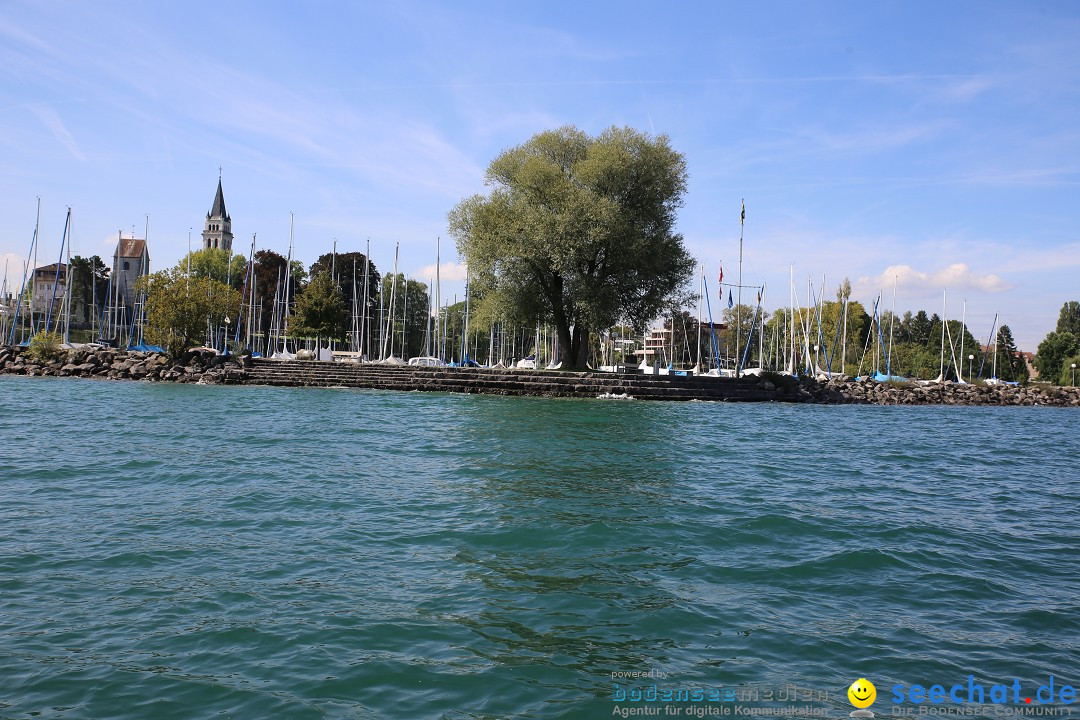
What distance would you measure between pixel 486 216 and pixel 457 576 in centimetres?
4085

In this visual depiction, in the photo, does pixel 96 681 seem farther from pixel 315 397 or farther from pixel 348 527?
pixel 315 397

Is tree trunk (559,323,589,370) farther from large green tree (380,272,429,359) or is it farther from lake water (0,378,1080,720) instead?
large green tree (380,272,429,359)

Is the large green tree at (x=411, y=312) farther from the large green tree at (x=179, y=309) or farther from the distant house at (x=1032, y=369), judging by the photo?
the distant house at (x=1032, y=369)

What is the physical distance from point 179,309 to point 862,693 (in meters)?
57.5

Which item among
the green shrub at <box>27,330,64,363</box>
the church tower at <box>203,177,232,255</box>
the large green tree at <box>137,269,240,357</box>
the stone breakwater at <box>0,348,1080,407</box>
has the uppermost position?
the church tower at <box>203,177,232,255</box>

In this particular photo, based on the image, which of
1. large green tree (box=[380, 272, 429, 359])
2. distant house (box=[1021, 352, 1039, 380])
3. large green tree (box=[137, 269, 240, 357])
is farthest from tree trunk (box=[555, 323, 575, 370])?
distant house (box=[1021, 352, 1039, 380])

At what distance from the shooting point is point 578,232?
142 feet

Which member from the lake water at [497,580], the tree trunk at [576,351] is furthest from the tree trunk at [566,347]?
the lake water at [497,580]

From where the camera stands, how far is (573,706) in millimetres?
5027

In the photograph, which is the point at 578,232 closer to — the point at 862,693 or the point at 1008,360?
the point at 862,693

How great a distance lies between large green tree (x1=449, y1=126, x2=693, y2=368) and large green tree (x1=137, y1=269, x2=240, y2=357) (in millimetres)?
21049

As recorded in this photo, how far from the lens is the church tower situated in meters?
144

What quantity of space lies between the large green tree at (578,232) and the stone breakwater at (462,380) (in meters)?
4.64

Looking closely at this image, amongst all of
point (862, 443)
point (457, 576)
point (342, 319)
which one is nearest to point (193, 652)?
point (457, 576)
